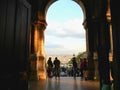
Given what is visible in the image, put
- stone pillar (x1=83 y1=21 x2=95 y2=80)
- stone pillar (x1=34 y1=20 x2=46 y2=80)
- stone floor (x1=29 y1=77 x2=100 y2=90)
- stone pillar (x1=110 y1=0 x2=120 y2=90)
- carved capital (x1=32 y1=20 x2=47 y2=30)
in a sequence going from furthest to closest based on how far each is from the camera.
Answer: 1. carved capital (x1=32 y1=20 x2=47 y2=30)
2. stone pillar (x1=34 y1=20 x2=46 y2=80)
3. stone pillar (x1=83 y1=21 x2=95 y2=80)
4. stone floor (x1=29 y1=77 x2=100 y2=90)
5. stone pillar (x1=110 y1=0 x2=120 y2=90)

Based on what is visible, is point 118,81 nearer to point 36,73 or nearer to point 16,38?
point 16,38

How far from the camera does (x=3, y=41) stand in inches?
169

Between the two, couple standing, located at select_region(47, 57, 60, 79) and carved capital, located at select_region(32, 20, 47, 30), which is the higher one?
carved capital, located at select_region(32, 20, 47, 30)

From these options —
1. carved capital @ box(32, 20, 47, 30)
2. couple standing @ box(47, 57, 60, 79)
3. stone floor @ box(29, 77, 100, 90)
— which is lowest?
stone floor @ box(29, 77, 100, 90)

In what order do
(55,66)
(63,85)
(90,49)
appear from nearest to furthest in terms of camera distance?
(63,85) < (90,49) < (55,66)

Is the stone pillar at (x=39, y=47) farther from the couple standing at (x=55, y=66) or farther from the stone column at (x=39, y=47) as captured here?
the couple standing at (x=55, y=66)

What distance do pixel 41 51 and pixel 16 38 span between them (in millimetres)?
13670

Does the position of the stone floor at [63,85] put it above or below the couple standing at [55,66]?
below

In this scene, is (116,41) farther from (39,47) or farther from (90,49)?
(39,47)

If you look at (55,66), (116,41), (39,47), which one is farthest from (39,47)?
(116,41)

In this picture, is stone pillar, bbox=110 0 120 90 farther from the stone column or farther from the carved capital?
the carved capital

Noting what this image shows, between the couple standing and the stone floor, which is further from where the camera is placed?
the couple standing

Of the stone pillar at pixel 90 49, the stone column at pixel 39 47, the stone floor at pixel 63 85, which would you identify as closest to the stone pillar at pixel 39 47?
the stone column at pixel 39 47

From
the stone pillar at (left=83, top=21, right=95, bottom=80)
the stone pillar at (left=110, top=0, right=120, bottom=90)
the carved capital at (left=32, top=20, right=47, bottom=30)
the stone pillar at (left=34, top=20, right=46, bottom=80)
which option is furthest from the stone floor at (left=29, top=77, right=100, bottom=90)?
the carved capital at (left=32, top=20, right=47, bottom=30)
